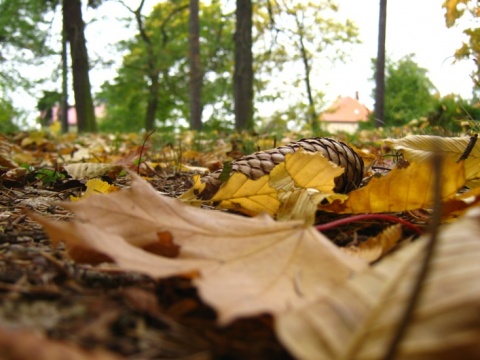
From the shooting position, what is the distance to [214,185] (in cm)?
140

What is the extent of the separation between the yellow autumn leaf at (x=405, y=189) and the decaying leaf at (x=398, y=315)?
0.47 metres

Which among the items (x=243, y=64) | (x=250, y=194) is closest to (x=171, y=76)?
(x=243, y=64)

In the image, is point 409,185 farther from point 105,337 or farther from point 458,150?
point 105,337

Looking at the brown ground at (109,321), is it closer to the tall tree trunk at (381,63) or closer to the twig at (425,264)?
the twig at (425,264)

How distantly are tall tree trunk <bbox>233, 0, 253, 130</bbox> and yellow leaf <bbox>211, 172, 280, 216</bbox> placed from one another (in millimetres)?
7145

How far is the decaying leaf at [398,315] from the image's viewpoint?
41 centimetres

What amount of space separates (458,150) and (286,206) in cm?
64

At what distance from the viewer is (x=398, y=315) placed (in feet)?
1.45

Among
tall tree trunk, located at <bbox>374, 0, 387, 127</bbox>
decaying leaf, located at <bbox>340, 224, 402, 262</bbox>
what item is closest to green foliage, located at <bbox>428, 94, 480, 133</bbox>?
tall tree trunk, located at <bbox>374, 0, 387, 127</bbox>

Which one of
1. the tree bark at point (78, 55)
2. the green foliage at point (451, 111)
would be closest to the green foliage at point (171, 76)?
the tree bark at point (78, 55)

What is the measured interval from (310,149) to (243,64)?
733 cm

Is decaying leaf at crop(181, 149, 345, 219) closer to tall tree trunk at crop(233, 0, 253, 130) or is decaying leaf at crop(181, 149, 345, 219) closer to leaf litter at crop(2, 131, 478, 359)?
leaf litter at crop(2, 131, 478, 359)

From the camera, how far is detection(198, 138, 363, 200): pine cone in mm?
1404

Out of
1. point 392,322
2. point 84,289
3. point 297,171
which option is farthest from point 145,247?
point 297,171
